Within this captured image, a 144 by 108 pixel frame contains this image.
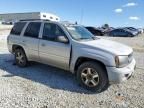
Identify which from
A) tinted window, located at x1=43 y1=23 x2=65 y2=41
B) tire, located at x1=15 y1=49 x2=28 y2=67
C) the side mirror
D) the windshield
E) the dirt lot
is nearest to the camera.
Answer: the dirt lot

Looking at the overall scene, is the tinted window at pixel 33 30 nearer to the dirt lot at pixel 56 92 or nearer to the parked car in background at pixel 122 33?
the dirt lot at pixel 56 92

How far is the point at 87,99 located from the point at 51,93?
952 mm

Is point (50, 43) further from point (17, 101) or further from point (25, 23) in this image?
point (17, 101)

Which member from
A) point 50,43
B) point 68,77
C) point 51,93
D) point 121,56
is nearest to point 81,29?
point 50,43

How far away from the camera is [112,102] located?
16.3 ft

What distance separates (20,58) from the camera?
786 cm

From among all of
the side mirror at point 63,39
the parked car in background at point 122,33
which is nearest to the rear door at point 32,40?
the side mirror at point 63,39

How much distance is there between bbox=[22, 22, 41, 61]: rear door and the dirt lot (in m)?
0.63

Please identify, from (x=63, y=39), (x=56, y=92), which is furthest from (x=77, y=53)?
(x=56, y=92)

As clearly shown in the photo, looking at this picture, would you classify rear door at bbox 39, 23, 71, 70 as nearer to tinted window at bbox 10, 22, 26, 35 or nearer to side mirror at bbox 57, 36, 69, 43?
side mirror at bbox 57, 36, 69, 43

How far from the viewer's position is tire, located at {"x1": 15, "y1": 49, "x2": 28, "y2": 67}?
774 centimetres

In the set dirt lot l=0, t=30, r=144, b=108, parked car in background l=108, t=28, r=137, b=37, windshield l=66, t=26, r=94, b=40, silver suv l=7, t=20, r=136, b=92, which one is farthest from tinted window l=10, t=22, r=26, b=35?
parked car in background l=108, t=28, r=137, b=37

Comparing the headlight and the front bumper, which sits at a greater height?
the headlight

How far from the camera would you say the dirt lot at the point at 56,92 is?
4805mm
